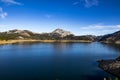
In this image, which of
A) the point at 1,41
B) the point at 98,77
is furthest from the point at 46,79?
the point at 1,41

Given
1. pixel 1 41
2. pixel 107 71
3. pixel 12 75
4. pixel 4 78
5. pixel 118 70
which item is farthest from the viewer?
pixel 1 41

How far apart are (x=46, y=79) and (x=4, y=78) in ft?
28.6

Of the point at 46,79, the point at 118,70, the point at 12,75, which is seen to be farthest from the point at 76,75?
the point at 12,75

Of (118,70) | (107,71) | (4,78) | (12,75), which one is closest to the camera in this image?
(4,78)

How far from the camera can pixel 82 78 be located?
37.0 m

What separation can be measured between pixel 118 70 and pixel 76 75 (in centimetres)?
1048

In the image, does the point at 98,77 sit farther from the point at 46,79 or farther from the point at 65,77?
the point at 46,79

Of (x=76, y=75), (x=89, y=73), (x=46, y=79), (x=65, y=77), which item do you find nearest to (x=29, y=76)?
(x=46, y=79)

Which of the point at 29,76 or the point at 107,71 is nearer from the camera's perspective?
the point at 29,76

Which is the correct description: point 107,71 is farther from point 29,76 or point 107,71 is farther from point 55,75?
point 29,76

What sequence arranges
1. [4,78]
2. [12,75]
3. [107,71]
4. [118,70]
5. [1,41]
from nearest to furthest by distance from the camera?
[4,78] → [12,75] → [118,70] → [107,71] → [1,41]

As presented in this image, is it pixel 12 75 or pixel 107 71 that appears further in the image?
pixel 107 71

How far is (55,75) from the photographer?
3884 cm

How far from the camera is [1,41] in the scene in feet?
532
